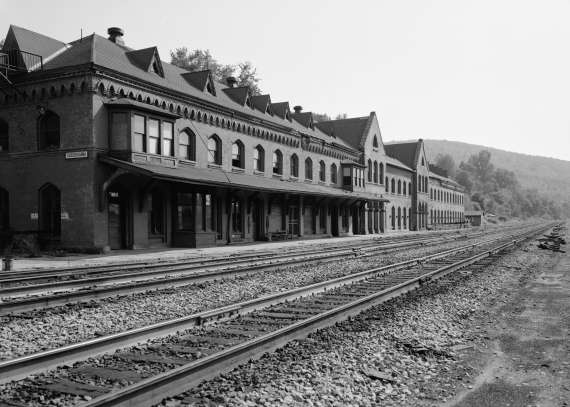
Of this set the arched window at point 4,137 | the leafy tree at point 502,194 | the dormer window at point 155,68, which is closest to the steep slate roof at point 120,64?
the dormer window at point 155,68

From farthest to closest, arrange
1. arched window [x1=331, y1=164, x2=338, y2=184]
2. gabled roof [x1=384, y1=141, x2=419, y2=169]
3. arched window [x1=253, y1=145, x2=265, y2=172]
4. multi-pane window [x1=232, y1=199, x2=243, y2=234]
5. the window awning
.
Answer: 1. gabled roof [x1=384, y1=141, x2=419, y2=169]
2. arched window [x1=331, y1=164, x2=338, y2=184]
3. arched window [x1=253, y1=145, x2=265, y2=172]
4. multi-pane window [x1=232, y1=199, x2=243, y2=234]
5. the window awning

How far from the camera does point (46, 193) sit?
953 inches

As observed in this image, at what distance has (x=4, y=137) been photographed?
1016 inches

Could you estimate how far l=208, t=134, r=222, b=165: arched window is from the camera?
98.5 ft

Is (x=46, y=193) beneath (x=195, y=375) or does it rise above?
above

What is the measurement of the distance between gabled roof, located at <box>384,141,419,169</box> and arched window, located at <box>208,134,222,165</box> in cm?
3941

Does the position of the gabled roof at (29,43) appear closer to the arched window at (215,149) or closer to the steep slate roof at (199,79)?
the steep slate roof at (199,79)

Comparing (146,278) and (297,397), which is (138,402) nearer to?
(297,397)

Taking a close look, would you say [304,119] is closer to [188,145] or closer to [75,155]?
[188,145]

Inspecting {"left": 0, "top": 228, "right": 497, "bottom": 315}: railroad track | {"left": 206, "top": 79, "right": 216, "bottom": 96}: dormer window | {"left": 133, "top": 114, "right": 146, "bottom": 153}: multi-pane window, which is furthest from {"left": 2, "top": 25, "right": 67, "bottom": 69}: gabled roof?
{"left": 0, "top": 228, "right": 497, "bottom": 315}: railroad track

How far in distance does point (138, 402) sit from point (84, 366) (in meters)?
1.50

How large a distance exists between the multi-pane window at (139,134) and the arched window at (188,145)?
3476mm

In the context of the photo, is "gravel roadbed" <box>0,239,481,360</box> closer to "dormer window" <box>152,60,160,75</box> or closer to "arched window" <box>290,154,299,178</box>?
"dormer window" <box>152,60,160,75</box>

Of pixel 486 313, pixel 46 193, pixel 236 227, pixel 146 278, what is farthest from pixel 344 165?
pixel 486 313
